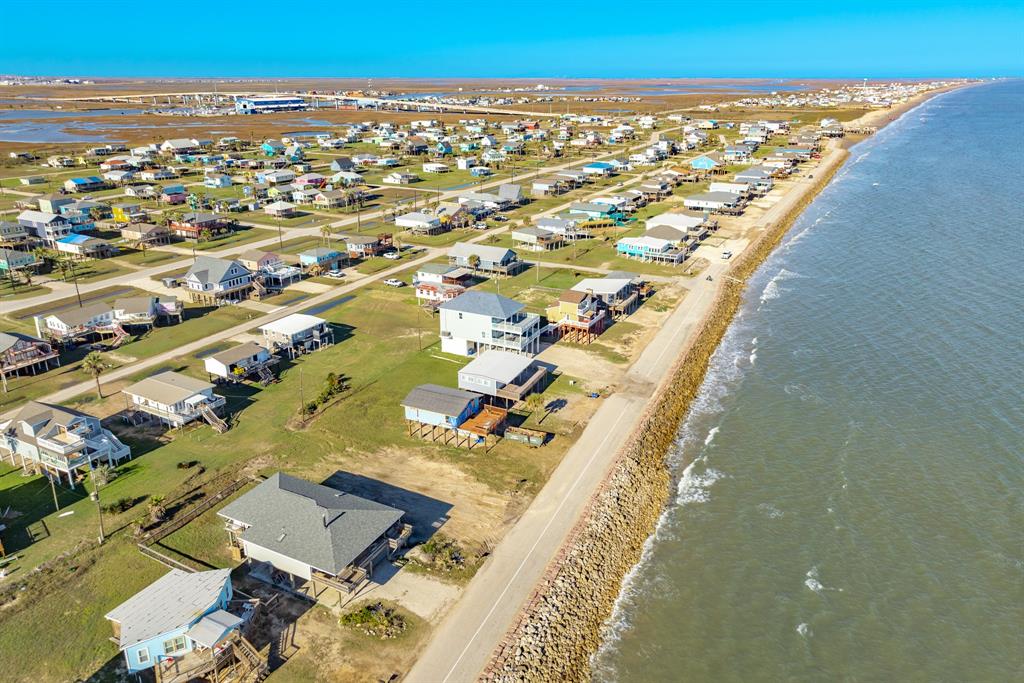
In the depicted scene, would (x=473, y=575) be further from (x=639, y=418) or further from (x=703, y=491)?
(x=639, y=418)

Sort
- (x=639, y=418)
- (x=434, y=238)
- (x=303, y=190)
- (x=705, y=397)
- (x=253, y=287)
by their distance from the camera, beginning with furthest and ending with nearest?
(x=303, y=190)
(x=434, y=238)
(x=253, y=287)
(x=705, y=397)
(x=639, y=418)

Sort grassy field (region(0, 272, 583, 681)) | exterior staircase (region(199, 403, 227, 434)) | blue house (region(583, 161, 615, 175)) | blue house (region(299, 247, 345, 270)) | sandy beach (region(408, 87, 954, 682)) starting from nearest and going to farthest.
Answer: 1. sandy beach (region(408, 87, 954, 682))
2. grassy field (region(0, 272, 583, 681))
3. exterior staircase (region(199, 403, 227, 434))
4. blue house (region(299, 247, 345, 270))
5. blue house (region(583, 161, 615, 175))

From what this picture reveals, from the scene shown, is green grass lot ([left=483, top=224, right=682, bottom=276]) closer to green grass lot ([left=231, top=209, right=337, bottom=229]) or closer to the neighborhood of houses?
the neighborhood of houses

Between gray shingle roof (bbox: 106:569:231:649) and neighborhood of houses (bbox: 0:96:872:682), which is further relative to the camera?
neighborhood of houses (bbox: 0:96:872:682)

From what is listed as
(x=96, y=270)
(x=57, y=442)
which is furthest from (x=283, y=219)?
(x=57, y=442)

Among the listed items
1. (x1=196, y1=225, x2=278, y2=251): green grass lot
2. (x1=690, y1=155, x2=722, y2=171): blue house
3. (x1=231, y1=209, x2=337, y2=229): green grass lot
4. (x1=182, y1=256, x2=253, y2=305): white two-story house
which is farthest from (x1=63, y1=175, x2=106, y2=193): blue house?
(x1=690, y1=155, x2=722, y2=171): blue house

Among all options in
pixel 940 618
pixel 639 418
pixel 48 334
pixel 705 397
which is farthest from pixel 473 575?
pixel 48 334

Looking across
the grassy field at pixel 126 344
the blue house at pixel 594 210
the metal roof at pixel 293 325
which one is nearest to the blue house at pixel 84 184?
the grassy field at pixel 126 344

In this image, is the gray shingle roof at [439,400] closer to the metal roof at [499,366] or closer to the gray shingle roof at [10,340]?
the metal roof at [499,366]
